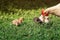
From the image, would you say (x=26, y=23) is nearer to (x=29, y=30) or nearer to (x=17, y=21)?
(x=17, y=21)

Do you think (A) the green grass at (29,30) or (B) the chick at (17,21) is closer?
(A) the green grass at (29,30)

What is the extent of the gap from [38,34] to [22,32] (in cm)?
37

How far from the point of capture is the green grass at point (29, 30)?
5.44m

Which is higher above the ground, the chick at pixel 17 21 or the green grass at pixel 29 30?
the chick at pixel 17 21

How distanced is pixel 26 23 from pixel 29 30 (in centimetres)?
46

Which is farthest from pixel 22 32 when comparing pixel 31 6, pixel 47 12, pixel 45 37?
pixel 31 6

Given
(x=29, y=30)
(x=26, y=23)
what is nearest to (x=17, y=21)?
(x=26, y=23)

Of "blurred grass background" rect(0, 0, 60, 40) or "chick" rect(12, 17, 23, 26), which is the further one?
"chick" rect(12, 17, 23, 26)

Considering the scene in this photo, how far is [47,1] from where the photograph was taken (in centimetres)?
784

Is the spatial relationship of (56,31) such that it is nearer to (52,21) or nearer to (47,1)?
(52,21)

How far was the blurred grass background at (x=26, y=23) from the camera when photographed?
5500 millimetres

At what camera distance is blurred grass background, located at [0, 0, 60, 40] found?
18.0 ft

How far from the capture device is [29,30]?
226 inches

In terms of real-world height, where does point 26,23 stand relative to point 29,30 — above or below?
above
